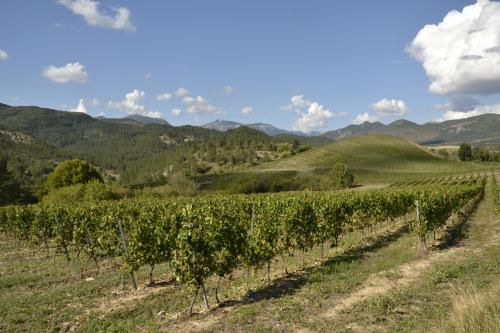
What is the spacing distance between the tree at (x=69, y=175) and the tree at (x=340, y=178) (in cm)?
5009

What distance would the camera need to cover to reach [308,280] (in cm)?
1266

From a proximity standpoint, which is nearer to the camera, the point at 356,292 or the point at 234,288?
the point at 356,292

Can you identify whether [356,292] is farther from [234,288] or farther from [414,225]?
[414,225]

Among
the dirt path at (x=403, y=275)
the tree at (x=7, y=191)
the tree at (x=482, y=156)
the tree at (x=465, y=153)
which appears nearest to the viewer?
the dirt path at (x=403, y=275)

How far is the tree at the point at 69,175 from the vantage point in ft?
211

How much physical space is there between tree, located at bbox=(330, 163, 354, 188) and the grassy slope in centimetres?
1203

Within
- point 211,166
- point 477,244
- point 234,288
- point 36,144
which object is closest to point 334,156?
point 211,166

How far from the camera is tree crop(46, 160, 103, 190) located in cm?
6425

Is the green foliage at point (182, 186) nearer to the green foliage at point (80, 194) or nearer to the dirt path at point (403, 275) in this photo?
the green foliage at point (80, 194)

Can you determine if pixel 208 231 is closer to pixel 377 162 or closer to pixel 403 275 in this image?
pixel 403 275

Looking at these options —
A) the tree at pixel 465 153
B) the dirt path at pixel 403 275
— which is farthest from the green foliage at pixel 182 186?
the tree at pixel 465 153

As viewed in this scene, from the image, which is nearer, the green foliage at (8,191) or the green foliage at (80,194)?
the green foliage at (80,194)

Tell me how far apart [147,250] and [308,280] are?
5568 mm

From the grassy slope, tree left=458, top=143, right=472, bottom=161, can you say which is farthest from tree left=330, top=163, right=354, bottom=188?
tree left=458, top=143, right=472, bottom=161
